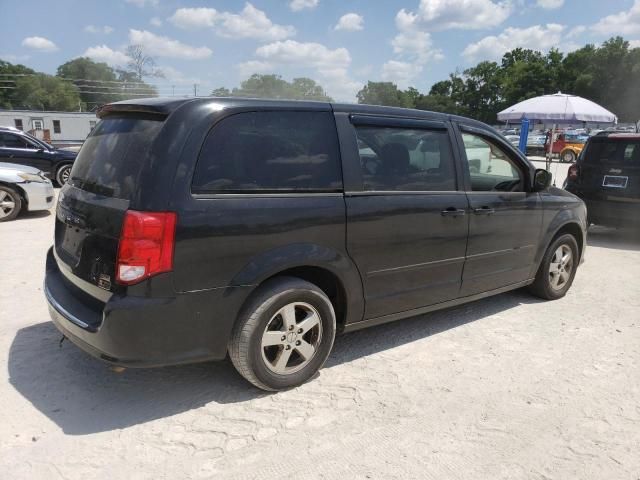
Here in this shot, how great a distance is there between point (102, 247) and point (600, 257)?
6.80 metres

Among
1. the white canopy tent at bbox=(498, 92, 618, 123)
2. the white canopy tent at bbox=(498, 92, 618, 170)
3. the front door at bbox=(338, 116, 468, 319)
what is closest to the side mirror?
the front door at bbox=(338, 116, 468, 319)

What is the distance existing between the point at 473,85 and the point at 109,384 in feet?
324

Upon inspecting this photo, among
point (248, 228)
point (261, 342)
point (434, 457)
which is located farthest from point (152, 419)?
point (434, 457)

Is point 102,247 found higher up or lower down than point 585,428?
higher up

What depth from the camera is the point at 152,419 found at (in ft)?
9.52

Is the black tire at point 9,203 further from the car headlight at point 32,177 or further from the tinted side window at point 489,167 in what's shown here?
the tinted side window at point 489,167

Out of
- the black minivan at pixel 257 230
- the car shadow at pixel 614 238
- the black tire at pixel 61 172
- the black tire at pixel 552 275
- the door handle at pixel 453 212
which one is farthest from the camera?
Answer: the black tire at pixel 61 172

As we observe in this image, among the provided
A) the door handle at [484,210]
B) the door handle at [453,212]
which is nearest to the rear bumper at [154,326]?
the door handle at [453,212]

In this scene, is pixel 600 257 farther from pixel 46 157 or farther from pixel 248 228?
pixel 46 157

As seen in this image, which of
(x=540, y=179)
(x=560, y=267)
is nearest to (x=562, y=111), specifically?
(x=560, y=267)

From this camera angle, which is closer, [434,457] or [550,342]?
[434,457]

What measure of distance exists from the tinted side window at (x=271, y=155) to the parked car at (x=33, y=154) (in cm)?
1102

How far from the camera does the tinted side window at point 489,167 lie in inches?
166

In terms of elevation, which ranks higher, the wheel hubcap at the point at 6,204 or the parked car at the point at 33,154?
the parked car at the point at 33,154
